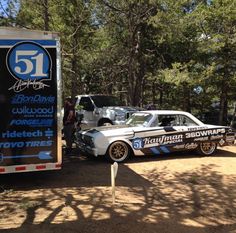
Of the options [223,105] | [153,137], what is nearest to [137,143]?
[153,137]

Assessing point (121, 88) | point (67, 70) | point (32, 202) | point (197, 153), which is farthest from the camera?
point (121, 88)

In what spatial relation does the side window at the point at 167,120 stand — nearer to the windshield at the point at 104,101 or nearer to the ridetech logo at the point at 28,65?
the windshield at the point at 104,101

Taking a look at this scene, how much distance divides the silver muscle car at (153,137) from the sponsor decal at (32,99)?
312cm

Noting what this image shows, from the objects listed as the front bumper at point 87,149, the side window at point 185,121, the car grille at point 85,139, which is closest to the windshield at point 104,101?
the car grille at point 85,139

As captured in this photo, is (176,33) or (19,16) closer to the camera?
(19,16)

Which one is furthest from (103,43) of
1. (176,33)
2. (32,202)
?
(32,202)

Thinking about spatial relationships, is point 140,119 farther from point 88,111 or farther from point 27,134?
point 27,134

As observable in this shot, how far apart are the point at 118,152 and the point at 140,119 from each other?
1415 mm

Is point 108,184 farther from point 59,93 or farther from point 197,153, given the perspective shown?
point 197,153

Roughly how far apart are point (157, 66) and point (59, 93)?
1614 cm

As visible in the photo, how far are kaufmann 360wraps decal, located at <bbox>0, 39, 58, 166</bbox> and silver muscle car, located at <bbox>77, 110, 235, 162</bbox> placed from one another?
10.1 ft

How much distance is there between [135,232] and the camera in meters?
5.84

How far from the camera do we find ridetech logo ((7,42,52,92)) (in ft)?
25.6

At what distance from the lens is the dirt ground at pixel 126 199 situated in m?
6.14
